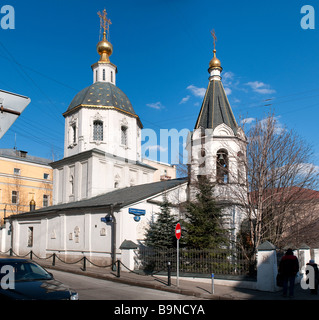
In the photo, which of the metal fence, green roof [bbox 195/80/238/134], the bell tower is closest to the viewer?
the metal fence

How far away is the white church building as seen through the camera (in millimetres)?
19094

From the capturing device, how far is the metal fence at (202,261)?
553 inches

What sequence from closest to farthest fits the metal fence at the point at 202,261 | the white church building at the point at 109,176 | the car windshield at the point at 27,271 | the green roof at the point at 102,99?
the car windshield at the point at 27,271
the metal fence at the point at 202,261
the white church building at the point at 109,176
the green roof at the point at 102,99

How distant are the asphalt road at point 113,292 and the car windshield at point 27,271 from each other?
2.24 metres

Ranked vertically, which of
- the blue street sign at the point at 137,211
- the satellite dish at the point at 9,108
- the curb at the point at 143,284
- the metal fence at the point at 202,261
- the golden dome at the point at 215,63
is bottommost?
the curb at the point at 143,284

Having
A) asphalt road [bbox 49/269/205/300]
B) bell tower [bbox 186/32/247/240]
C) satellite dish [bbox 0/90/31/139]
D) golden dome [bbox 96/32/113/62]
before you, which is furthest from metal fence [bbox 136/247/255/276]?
golden dome [bbox 96/32/113/62]

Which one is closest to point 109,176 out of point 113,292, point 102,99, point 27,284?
point 102,99

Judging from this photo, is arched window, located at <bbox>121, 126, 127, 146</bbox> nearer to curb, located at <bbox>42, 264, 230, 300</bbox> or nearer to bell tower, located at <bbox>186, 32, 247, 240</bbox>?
bell tower, located at <bbox>186, 32, 247, 240</bbox>

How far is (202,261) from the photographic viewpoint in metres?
14.8

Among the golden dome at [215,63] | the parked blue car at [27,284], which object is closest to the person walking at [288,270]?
the parked blue car at [27,284]

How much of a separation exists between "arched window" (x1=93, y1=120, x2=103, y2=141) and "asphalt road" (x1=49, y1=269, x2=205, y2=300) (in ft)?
49.4

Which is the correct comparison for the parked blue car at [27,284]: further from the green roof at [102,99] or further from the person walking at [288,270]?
the green roof at [102,99]

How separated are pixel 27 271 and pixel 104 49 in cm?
2648

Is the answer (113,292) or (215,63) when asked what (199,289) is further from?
(215,63)
